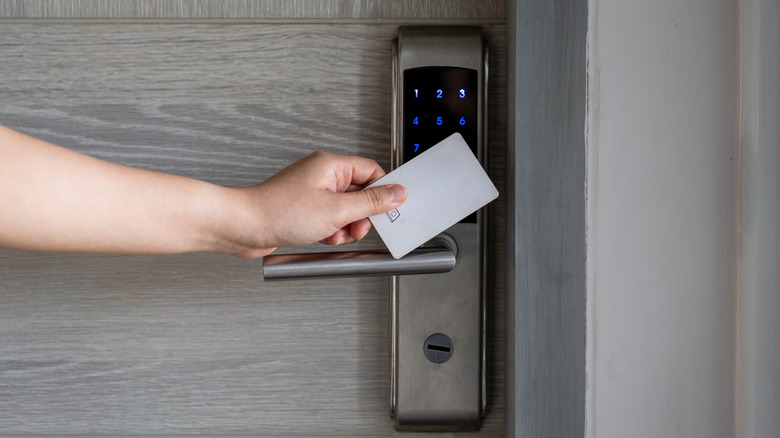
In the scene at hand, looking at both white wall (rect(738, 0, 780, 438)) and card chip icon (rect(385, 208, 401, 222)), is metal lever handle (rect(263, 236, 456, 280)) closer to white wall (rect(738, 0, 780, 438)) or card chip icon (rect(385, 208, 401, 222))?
card chip icon (rect(385, 208, 401, 222))

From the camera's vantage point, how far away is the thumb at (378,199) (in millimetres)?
407

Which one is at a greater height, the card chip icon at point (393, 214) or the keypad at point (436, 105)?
the keypad at point (436, 105)

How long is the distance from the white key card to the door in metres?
0.10

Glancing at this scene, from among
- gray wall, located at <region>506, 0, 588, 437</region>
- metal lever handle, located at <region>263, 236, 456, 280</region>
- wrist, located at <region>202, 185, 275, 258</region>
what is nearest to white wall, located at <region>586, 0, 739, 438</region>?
gray wall, located at <region>506, 0, 588, 437</region>

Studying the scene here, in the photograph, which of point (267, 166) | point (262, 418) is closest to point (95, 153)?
point (267, 166)

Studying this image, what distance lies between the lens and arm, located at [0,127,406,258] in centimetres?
33

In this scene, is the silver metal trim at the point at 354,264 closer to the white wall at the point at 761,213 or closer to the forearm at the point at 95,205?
the forearm at the point at 95,205

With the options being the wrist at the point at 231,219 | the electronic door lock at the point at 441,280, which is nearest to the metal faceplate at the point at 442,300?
the electronic door lock at the point at 441,280

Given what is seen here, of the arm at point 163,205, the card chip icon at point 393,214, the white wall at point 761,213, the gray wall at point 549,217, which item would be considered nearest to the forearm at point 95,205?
the arm at point 163,205

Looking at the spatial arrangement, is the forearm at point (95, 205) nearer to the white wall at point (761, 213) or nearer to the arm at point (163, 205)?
the arm at point (163, 205)

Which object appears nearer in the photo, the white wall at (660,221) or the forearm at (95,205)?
the forearm at (95,205)

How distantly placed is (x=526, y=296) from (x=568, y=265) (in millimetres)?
39

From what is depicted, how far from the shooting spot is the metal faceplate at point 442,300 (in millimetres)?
490

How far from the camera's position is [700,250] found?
0.45m
